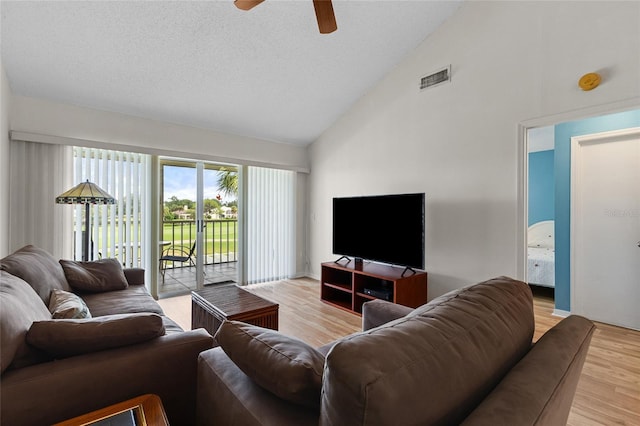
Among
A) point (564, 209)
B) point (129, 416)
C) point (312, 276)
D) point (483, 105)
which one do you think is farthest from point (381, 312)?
point (312, 276)

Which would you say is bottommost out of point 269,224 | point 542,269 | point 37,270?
point 542,269

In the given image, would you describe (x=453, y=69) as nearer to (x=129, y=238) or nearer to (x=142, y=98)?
(x=142, y=98)

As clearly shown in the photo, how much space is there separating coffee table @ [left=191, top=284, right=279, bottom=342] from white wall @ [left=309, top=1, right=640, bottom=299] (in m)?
2.13

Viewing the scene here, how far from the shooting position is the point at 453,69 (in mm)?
3230

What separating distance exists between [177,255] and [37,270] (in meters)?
2.39

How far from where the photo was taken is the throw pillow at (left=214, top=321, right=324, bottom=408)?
791 mm

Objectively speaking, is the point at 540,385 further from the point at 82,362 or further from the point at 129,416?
the point at 82,362

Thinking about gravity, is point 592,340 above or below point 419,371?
below

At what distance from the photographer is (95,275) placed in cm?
248

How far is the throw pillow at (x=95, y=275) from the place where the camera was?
7.62 feet

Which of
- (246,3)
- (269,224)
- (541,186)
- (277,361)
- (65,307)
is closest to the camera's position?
(277,361)

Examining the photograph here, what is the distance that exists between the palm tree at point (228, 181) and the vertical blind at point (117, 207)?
3.30 feet

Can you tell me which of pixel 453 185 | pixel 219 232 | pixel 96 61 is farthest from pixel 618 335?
pixel 96 61

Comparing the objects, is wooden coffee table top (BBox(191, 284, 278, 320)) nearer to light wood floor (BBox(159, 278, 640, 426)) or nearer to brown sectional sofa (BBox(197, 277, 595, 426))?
light wood floor (BBox(159, 278, 640, 426))
